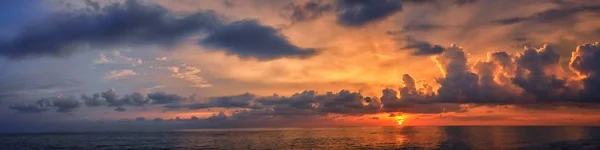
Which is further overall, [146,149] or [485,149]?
[146,149]

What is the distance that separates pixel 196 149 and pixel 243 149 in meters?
18.9

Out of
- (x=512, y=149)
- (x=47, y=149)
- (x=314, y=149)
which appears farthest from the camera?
(x=47, y=149)

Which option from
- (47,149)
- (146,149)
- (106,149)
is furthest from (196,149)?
(47,149)

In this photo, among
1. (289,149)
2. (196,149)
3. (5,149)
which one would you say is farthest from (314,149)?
(5,149)

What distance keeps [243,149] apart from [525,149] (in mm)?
76175

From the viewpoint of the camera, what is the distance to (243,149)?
5369 inches

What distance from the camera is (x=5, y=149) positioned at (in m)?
159

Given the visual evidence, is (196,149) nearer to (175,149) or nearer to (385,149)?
(175,149)

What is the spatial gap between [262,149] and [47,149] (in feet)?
259

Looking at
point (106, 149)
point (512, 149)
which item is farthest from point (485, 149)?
point (106, 149)

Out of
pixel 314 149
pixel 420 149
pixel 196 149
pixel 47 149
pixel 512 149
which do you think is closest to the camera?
pixel 512 149

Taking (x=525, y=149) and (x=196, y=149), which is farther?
(x=196, y=149)

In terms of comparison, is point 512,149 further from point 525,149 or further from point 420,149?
point 420,149

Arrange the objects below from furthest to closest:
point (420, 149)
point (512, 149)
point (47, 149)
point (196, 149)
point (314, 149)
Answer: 1. point (47, 149)
2. point (196, 149)
3. point (314, 149)
4. point (420, 149)
5. point (512, 149)
